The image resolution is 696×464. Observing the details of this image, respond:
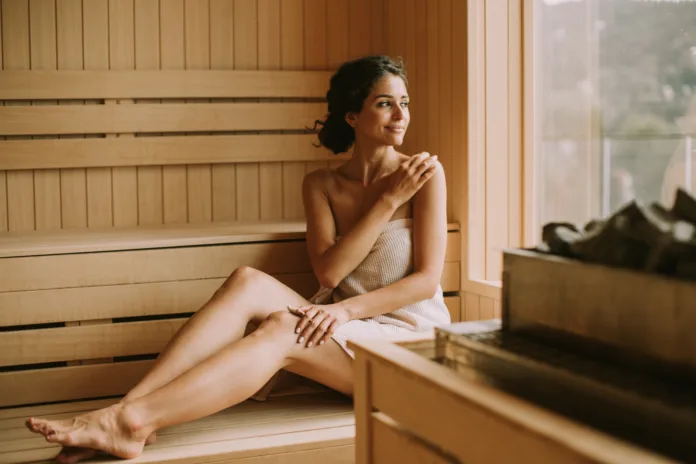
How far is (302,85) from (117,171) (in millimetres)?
875

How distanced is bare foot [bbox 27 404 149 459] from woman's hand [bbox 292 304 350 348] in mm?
493

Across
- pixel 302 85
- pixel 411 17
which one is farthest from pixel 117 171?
pixel 411 17

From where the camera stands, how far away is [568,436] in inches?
36.6

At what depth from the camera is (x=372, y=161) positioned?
283cm

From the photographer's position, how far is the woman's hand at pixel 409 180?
2662 millimetres

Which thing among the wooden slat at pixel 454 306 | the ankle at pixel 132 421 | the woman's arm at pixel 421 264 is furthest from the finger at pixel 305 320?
the wooden slat at pixel 454 306

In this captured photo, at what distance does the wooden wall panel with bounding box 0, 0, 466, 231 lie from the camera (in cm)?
339

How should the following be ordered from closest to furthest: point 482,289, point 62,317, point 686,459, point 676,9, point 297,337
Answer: point 686,459
point 297,337
point 676,9
point 62,317
point 482,289

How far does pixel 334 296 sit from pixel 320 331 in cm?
37

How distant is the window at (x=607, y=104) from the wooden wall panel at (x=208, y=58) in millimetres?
319

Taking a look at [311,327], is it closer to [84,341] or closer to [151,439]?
[151,439]

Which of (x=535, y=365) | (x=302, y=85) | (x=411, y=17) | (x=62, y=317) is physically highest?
(x=411, y=17)

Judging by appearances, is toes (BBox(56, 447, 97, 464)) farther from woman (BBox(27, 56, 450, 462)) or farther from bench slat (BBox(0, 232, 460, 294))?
bench slat (BBox(0, 232, 460, 294))

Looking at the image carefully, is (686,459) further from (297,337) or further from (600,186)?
(600,186)
